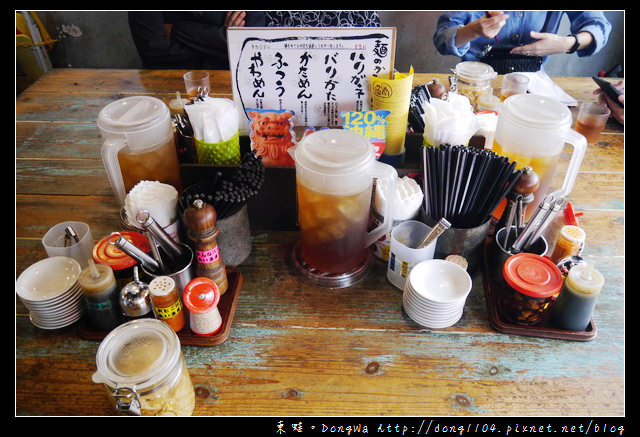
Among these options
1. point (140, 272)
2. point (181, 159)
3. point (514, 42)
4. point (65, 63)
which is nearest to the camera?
point (140, 272)

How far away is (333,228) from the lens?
1.17 meters

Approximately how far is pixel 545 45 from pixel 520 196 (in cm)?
188

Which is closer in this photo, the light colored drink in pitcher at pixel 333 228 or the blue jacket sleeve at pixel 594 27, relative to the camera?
the light colored drink in pitcher at pixel 333 228

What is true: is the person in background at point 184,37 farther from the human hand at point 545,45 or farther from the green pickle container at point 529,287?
the green pickle container at point 529,287

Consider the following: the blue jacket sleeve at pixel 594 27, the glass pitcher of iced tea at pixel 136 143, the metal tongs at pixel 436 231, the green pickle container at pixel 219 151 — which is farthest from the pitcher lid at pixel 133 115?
the blue jacket sleeve at pixel 594 27

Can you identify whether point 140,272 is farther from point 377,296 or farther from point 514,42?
point 514,42

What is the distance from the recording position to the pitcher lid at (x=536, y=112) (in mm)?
1225

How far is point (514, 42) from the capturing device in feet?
8.87

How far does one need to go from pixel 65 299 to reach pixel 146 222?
0.96ft

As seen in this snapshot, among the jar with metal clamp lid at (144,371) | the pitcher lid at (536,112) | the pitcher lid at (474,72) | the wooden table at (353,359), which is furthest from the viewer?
the pitcher lid at (474,72)

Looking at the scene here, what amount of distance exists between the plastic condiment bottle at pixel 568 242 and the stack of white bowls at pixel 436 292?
280mm

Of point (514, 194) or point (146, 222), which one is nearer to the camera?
point (146, 222)

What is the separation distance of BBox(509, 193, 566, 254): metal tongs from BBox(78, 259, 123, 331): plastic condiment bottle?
3.16 ft
